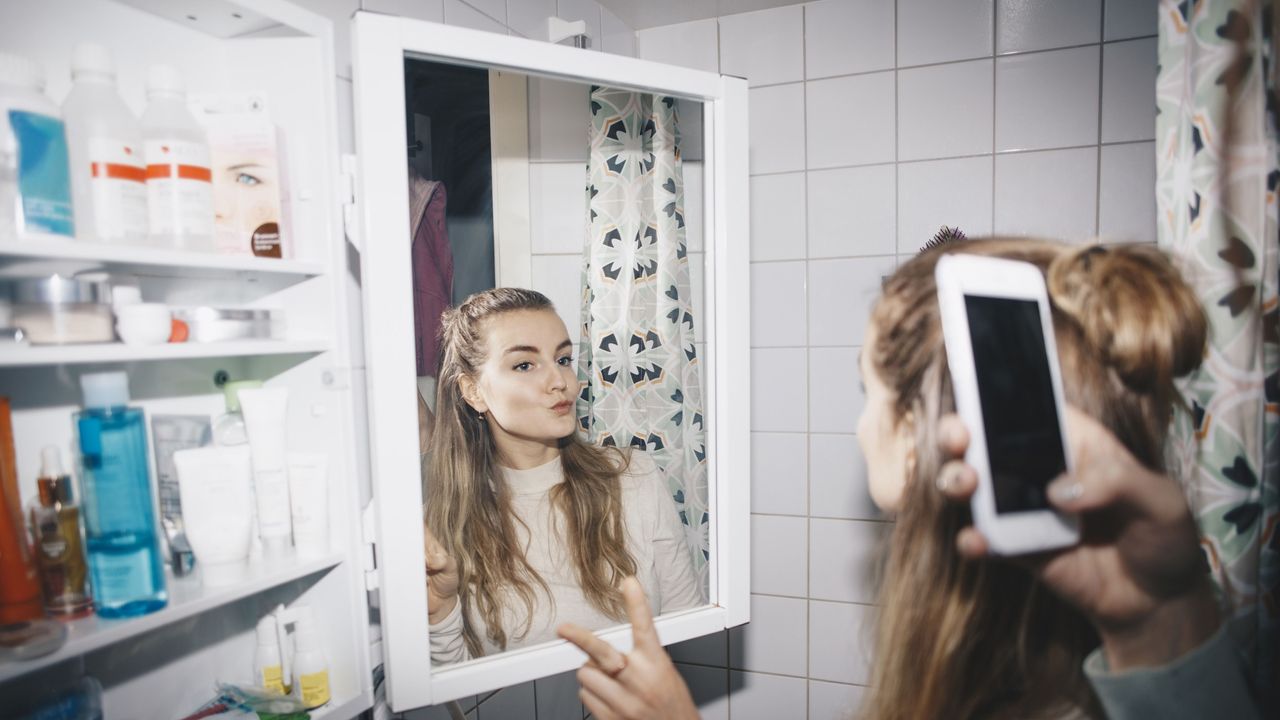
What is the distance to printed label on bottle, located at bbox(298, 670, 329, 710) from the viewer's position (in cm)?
75

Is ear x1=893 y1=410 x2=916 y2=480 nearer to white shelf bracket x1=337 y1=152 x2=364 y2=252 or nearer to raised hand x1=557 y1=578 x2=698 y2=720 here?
raised hand x1=557 y1=578 x2=698 y2=720

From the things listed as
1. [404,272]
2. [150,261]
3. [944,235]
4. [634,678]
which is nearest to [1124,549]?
[634,678]

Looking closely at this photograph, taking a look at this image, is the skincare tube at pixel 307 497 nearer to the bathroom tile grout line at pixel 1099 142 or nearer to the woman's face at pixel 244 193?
the woman's face at pixel 244 193

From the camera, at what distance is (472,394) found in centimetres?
97

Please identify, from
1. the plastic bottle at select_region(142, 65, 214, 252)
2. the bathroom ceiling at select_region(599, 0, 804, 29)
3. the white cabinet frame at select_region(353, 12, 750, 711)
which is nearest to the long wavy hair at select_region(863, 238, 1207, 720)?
the white cabinet frame at select_region(353, 12, 750, 711)

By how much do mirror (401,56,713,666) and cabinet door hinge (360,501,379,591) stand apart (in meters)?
0.09

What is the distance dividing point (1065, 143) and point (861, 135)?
40 centimetres

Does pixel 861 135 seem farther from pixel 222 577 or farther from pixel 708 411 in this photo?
pixel 222 577

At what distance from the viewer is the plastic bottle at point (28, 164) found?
531mm

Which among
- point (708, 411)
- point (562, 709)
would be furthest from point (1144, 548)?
point (562, 709)

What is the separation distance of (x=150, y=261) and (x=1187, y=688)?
91 cm

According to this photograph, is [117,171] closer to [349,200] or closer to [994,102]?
[349,200]

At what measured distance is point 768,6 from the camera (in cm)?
143

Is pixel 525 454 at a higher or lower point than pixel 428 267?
lower
